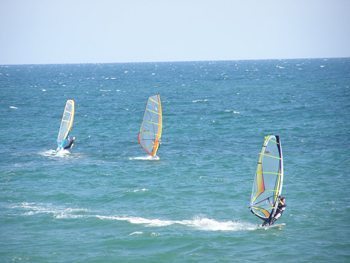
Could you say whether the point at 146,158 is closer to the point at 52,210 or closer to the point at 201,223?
the point at 52,210

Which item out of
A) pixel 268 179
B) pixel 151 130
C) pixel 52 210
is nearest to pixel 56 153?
pixel 151 130

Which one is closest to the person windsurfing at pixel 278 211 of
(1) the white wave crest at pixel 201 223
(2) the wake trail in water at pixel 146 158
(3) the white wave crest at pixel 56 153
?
(1) the white wave crest at pixel 201 223

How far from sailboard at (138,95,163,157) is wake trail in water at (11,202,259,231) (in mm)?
16093

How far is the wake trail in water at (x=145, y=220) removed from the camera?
3338 centimetres

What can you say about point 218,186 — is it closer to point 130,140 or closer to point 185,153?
point 185,153

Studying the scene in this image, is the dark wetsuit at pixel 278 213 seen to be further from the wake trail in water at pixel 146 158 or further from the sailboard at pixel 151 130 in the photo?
the sailboard at pixel 151 130

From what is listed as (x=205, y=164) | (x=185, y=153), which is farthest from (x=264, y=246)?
(x=185, y=153)

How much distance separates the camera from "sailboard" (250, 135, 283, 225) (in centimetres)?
3044

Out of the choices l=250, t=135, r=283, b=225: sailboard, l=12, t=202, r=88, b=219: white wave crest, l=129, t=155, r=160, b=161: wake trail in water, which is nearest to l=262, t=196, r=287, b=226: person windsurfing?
l=250, t=135, r=283, b=225: sailboard

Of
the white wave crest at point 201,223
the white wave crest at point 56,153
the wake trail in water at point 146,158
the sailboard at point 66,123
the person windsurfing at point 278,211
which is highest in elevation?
the sailboard at point 66,123

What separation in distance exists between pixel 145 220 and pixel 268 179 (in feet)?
26.4

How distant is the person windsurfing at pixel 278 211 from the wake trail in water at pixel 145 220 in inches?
35.6

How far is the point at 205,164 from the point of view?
1955 inches

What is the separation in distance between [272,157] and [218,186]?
484 inches
